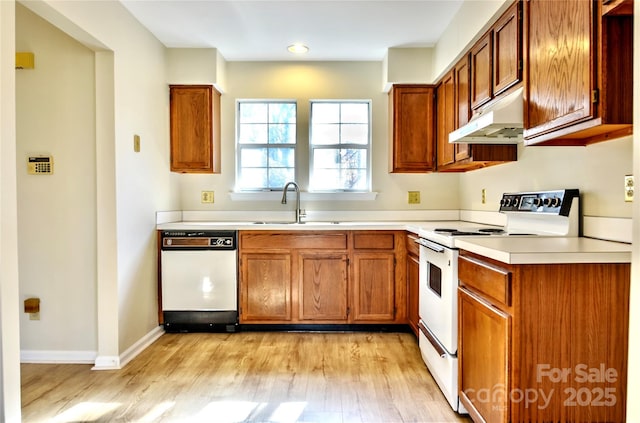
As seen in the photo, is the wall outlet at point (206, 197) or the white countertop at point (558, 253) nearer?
the white countertop at point (558, 253)

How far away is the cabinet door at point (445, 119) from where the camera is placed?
293cm

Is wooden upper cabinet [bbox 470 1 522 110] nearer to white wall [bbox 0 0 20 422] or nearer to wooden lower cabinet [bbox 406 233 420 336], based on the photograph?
wooden lower cabinet [bbox 406 233 420 336]

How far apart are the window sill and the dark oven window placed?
1.38 metres

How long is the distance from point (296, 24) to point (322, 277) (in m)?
1.97

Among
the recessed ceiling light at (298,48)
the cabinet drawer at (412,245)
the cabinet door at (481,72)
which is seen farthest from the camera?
the recessed ceiling light at (298,48)

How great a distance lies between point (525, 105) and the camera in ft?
5.93

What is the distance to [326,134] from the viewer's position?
3699 mm

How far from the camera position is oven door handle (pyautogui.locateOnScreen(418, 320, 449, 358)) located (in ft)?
6.64

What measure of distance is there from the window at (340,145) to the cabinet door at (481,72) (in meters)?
1.29

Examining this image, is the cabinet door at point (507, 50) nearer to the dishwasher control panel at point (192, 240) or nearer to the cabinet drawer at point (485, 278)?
the cabinet drawer at point (485, 278)

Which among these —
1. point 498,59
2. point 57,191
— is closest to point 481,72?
point 498,59

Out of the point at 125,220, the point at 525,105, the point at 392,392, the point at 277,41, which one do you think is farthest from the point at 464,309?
the point at 277,41

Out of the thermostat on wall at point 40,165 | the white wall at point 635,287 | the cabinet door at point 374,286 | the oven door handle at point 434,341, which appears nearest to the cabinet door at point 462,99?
the cabinet door at point 374,286

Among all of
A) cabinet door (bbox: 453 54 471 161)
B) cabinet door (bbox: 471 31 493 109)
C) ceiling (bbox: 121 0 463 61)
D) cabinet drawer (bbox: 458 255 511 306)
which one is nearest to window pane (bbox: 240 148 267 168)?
ceiling (bbox: 121 0 463 61)
